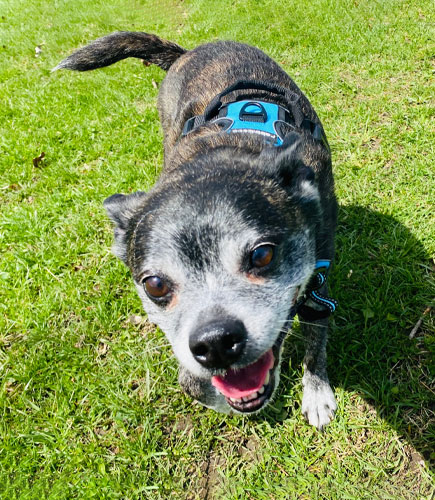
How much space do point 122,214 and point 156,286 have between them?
0.74 metres

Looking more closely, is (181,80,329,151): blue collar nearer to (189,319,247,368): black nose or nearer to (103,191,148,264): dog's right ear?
(103,191,148,264): dog's right ear

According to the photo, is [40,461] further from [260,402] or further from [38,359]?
[260,402]

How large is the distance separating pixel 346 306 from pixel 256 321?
1868 millimetres

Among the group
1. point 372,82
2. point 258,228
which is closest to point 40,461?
point 258,228

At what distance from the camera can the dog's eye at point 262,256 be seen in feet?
7.14

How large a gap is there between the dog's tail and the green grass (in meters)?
1.37

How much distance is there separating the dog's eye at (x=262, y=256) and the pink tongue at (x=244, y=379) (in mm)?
544

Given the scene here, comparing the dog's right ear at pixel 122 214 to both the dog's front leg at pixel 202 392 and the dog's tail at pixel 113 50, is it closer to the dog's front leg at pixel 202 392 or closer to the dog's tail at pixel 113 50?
the dog's front leg at pixel 202 392

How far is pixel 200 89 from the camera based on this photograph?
3.99 meters

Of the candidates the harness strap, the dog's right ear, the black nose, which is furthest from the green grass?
the black nose

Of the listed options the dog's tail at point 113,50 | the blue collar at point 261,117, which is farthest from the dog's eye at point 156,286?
the dog's tail at point 113,50

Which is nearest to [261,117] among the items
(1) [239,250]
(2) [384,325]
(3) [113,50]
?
(1) [239,250]

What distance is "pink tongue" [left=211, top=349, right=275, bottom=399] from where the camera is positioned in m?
2.30

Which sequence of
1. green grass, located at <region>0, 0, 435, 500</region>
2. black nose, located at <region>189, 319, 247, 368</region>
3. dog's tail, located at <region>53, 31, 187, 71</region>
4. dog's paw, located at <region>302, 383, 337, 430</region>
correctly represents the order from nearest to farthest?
1. black nose, located at <region>189, 319, 247, 368</region>
2. green grass, located at <region>0, 0, 435, 500</region>
3. dog's paw, located at <region>302, 383, 337, 430</region>
4. dog's tail, located at <region>53, 31, 187, 71</region>
